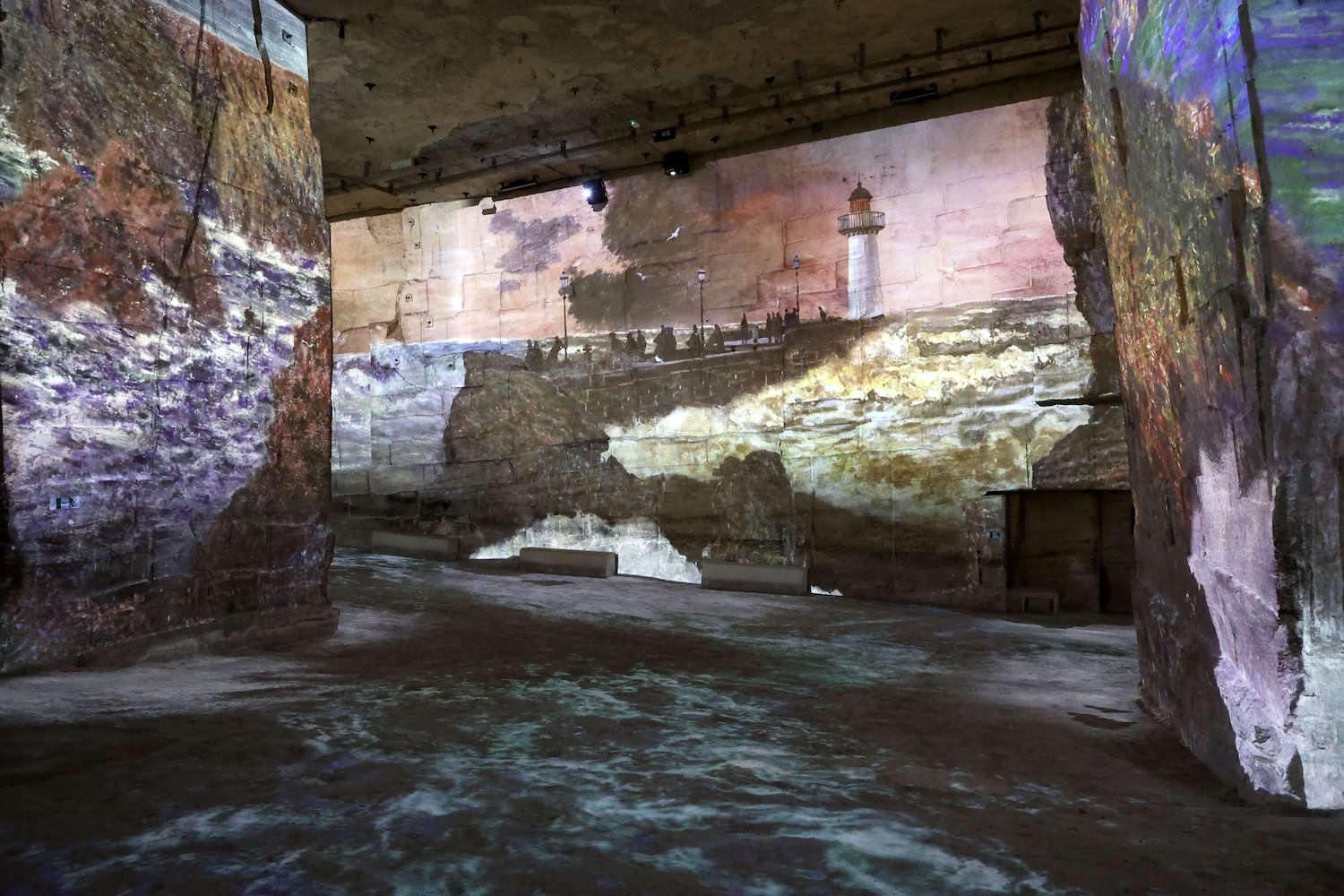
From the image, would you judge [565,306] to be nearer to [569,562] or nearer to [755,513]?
[569,562]

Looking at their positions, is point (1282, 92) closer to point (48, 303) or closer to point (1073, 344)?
point (48, 303)

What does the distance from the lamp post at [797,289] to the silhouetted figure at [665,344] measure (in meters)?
1.35

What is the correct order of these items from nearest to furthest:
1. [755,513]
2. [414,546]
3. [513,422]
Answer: [755,513], [513,422], [414,546]

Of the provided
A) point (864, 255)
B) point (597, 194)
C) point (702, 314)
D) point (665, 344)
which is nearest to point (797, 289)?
point (864, 255)

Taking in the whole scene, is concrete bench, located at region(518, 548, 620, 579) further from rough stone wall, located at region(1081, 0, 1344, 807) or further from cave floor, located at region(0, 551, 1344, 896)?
rough stone wall, located at region(1081, 0, 1344, 807)

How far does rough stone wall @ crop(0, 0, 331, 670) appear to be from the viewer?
148 inches

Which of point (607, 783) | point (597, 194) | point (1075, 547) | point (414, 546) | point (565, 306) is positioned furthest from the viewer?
point (414, 546)

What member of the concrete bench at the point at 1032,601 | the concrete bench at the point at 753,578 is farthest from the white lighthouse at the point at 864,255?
the concrete bench at the point at 1032,601

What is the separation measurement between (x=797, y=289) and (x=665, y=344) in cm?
151

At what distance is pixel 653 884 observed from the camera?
184 centimetres

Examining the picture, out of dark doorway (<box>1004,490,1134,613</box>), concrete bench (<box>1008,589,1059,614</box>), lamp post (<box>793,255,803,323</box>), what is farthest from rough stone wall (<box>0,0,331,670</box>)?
dark doorway (<box>1004,490,1134,613</box>)

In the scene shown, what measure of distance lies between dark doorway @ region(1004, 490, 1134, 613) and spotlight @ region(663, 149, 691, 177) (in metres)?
4.45

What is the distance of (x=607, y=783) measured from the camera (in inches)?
98.1

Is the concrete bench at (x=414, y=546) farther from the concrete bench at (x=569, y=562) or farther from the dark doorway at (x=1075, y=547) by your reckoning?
the dark doorway at (x=1075, y=547)
